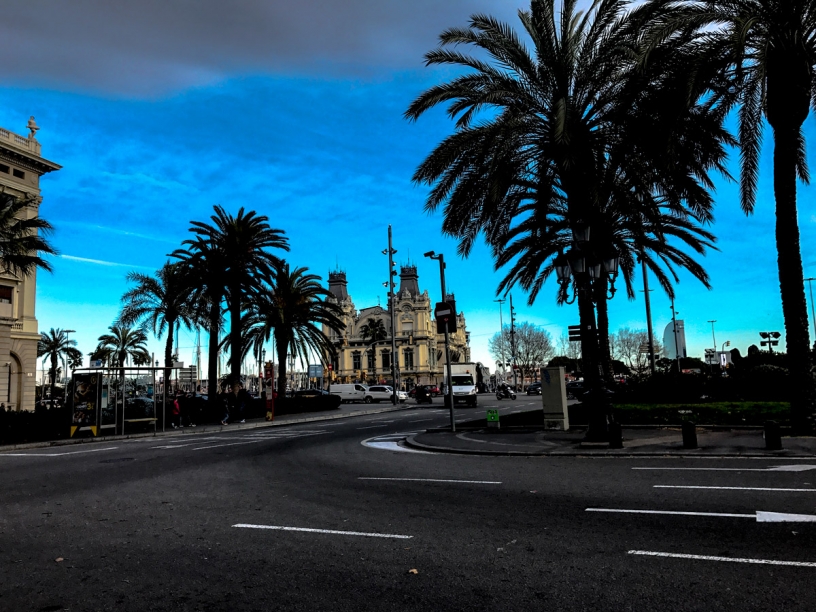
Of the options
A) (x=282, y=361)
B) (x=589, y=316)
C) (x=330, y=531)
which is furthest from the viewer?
(x=282, y=361)

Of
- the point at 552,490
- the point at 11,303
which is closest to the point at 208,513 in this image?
the point at 552,490

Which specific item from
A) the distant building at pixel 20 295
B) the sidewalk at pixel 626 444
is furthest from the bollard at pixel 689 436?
the distant building at pixel 20 295

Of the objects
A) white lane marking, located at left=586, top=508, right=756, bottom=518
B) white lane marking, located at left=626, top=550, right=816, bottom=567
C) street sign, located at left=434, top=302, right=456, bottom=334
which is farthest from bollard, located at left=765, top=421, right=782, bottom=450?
street sign, located at left=434, top=302, right=456, bottom=334

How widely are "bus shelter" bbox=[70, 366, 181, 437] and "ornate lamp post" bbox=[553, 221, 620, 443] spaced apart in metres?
15.5

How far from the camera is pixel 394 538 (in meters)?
5.95

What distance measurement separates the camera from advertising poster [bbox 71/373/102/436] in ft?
68.9

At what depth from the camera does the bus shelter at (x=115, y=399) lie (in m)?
21.1

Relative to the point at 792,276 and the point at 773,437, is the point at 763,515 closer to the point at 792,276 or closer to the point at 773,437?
the point at 773,437

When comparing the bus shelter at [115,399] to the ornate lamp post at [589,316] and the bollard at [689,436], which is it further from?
the bollard at [689,436]

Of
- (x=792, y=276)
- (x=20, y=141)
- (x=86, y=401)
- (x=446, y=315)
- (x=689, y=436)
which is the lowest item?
(x=689, y=436)

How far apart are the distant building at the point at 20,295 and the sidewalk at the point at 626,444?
33.4 m

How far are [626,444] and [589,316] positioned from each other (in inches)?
133

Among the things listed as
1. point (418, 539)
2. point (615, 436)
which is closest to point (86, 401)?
point (615, 436)

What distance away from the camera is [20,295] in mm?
39938
